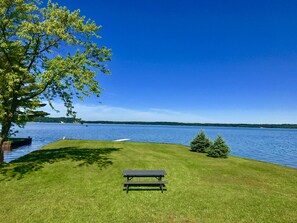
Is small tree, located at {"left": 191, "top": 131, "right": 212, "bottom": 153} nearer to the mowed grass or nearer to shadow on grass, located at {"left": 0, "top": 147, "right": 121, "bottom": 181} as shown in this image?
the mowed grass

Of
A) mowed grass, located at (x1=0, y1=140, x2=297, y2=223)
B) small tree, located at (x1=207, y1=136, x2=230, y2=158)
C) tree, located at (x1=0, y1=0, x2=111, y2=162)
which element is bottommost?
mowed grass, located at (x1=0, y1=140, x2=297, y2=223)

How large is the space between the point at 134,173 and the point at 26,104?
1313 centimetres

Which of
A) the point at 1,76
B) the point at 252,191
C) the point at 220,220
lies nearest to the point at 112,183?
the point at 220,220

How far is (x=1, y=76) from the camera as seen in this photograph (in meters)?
18.4

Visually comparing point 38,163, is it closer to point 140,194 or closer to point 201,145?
point 140,194

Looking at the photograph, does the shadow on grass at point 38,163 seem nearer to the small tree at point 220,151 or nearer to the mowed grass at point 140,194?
the mowed grass at point 140,194

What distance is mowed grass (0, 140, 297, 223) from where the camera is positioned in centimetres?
1107

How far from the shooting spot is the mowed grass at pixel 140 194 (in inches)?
436

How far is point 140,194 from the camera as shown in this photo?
46.0 feet

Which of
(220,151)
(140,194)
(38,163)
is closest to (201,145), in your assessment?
(220,151)

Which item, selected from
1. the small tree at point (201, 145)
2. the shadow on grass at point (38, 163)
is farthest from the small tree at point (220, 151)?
the shadow on grass at point (38, 163)

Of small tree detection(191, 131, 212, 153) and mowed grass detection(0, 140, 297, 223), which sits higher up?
small tree detection(191, 131, 212, 153)

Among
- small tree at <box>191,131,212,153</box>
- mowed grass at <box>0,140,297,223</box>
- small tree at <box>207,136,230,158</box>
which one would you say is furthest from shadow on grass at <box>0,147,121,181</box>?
small tree at <box>191,131,212,153</box>

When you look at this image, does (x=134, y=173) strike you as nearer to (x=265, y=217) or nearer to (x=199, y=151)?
(x=265, y=217)
